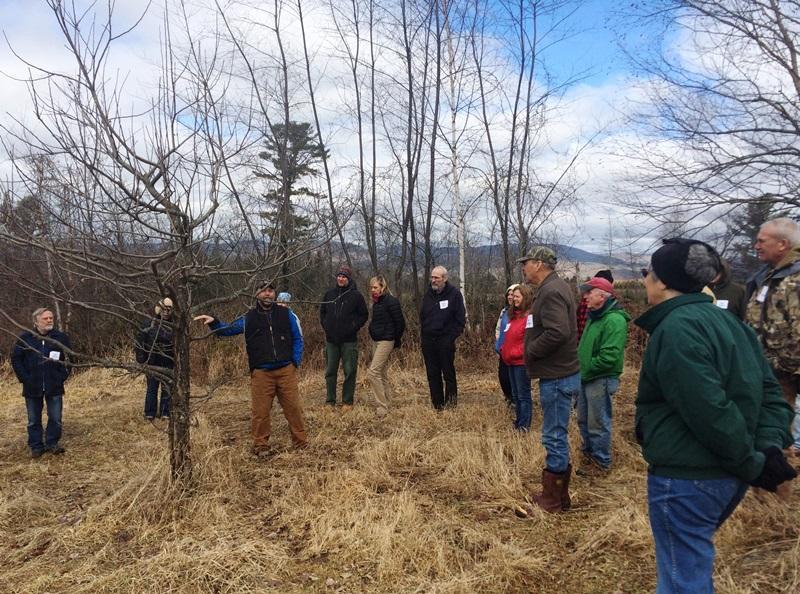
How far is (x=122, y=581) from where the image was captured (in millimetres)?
3105

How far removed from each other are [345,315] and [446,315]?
1329 millimetres

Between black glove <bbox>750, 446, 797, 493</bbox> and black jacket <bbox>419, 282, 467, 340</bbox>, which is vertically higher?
black jacket <bbox>419, 282, 467, 340</bbox>

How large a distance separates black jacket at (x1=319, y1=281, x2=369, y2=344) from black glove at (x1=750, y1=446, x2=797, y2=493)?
18.5 feet

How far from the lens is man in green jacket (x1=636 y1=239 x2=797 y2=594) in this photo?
1.86 m

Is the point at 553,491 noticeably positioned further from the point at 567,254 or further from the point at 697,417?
the point at 567,254

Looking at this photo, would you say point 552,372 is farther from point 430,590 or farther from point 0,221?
point 0,221

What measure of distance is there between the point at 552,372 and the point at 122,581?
2.84 metres

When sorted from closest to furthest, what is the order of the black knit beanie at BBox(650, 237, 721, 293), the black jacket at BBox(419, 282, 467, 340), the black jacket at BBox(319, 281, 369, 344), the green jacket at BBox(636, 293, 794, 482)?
the green jacket at BBox(636, 293, 794, 482), the black knit beanie at BBox(650, 237, 721, 293), the black jacket at BBox(419, 282, 467, 340), the black jacket at BBox(319, 281, 369, 344)

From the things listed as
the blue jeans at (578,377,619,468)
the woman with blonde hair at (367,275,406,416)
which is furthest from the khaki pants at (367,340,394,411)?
the blue jeans at (578,377,619,468)

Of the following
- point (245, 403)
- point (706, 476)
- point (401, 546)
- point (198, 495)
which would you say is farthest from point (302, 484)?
point (245, 403)

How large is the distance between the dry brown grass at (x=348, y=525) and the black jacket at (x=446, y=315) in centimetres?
144

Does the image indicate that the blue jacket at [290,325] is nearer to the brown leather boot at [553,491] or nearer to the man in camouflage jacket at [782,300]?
the brown leather boot at [553,491]

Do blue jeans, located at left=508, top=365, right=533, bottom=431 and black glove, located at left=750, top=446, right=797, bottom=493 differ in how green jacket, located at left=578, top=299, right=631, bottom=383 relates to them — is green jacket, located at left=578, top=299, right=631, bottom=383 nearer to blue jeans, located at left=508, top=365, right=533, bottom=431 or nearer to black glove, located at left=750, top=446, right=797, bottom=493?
blue jeans, located at left=508, top=365, right=533, bottom=431

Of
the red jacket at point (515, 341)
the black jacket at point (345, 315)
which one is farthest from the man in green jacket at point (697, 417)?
the black jacket at point (345, 315)
